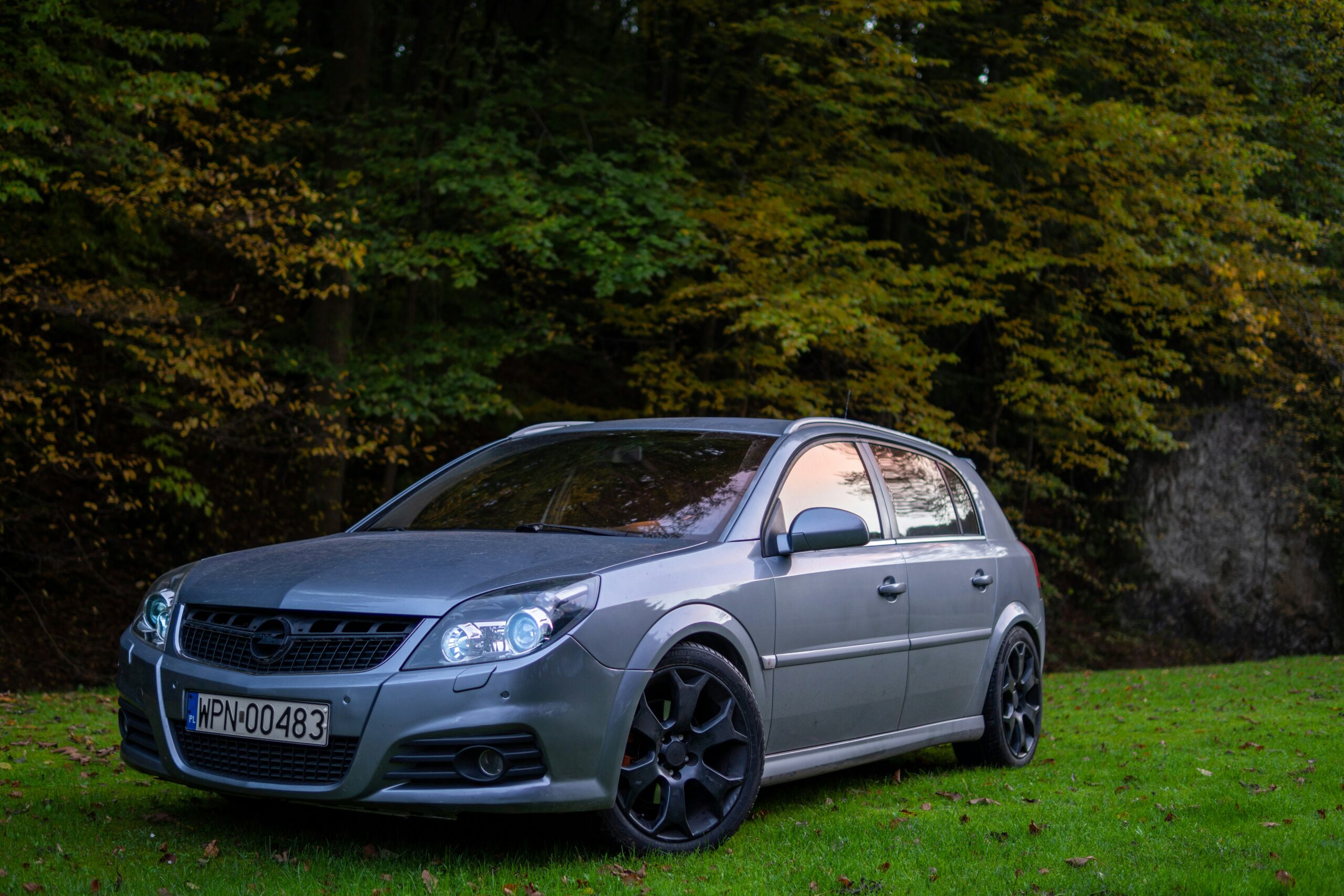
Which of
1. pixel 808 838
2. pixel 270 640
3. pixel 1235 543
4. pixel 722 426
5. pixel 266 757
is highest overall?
pixel 722 426

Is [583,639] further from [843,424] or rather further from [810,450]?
[843,424]

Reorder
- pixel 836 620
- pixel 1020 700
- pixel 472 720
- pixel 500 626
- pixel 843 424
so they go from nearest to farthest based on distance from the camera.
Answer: pixel 472 720
pixel 500 626
pixel 836 620
pixel 843 424
pixel 1020 700

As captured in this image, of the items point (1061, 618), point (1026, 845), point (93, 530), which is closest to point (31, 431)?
point (93, 530)

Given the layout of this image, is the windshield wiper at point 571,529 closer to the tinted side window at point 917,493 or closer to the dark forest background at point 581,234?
the tinted side window at point 917,493

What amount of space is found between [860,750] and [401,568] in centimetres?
229

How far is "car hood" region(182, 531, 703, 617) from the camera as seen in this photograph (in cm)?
444

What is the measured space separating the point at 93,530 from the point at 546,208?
23.4ft

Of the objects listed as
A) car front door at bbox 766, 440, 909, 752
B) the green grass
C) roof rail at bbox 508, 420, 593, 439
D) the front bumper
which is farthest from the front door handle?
the front bumper

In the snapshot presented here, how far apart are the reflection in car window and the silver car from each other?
1 cm

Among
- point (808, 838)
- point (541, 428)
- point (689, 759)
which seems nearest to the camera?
point (689, 759)

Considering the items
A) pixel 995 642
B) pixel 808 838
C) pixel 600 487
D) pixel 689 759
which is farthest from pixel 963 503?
pixel 689 759

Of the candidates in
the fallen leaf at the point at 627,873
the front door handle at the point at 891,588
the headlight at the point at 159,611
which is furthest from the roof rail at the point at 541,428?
the fallen leaf at the point at 627,873

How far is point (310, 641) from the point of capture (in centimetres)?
444

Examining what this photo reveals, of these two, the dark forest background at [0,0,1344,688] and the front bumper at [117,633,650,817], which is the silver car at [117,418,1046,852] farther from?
the dark forest background at [0,0,1344,688]
